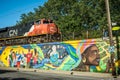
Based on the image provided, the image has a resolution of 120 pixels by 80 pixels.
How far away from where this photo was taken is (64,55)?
35156 mm

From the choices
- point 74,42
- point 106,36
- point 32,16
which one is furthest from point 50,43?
point 32,16

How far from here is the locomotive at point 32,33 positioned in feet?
126

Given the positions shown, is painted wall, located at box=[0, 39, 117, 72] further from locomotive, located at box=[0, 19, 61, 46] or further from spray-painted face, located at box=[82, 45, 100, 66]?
locomotive, located at box=[0, 19, 61, 46]

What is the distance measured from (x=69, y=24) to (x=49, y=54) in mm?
26710

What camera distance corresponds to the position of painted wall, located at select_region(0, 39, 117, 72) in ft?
101

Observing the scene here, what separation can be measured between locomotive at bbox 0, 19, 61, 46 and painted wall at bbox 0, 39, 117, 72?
1.03 metres

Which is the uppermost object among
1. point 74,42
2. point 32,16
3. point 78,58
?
point 32,16

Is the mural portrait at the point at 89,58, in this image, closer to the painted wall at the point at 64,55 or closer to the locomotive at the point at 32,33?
the painted wall at the point at 64,55

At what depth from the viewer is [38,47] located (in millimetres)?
39312

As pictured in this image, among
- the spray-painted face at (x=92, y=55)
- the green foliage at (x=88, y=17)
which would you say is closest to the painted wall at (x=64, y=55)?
the spray-painted face at (x=92, y=55)

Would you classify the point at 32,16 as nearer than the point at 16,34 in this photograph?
No

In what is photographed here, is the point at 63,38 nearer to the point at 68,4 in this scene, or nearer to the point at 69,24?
the point at 69,24

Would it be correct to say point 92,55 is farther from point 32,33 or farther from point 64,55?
point 32,33

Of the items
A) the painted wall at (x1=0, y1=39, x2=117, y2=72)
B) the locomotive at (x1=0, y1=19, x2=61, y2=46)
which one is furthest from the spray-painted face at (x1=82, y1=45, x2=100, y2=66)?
the locomotive at (x1=0, y1=19, x2=61, y2=46)
